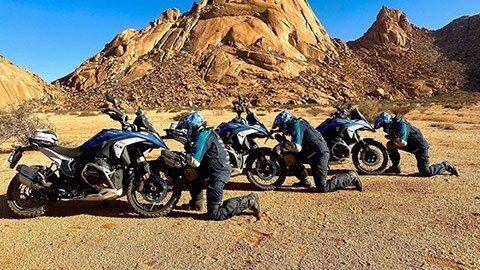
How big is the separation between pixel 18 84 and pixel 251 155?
225 ft

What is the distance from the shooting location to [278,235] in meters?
4.52

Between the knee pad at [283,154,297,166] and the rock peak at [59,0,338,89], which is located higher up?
the rock peak at [59,0,338,89]

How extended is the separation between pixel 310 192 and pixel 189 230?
8.52 feet

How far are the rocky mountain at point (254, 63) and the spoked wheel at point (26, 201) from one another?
46.8m

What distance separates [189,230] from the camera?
475 centimetres

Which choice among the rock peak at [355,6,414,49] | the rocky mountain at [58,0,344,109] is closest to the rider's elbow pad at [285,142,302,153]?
the rocky mountain at [58,0,344,109]

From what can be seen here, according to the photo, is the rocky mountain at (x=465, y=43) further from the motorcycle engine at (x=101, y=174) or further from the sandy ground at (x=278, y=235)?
the motorcycle engine at (x=101, y=174)

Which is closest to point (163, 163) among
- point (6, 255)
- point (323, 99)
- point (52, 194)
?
point (52, 194)

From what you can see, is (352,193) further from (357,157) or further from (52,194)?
(52,194)

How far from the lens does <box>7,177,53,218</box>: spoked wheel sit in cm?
515

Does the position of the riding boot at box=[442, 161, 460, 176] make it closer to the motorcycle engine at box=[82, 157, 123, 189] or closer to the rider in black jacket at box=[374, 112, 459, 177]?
the rider in black jacket at box=[374, 112, 459, 177]

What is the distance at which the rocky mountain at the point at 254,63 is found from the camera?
184 ft

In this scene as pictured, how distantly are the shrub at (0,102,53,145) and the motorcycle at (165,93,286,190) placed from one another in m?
6.95

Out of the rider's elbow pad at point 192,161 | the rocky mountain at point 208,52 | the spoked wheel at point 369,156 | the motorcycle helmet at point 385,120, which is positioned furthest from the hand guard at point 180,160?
the rocky mountain at point 208,52
